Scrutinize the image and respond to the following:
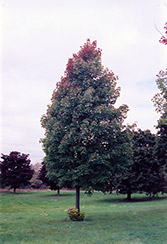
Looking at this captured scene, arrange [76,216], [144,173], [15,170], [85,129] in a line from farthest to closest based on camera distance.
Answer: [15,170] < [144,173] < [76,216] < [85,129]

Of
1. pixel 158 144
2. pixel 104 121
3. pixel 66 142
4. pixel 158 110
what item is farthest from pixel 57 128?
pixel 158 144

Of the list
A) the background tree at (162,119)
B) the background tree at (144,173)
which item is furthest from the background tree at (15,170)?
the background tree at (162,119)

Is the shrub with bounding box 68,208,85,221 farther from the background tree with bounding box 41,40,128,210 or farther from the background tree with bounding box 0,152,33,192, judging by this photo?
the background tree with bounding box 0,152,33,192

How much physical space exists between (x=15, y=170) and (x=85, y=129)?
41.7m

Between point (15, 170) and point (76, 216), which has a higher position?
point (15, 170)

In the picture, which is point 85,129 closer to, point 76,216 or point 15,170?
point 76,216

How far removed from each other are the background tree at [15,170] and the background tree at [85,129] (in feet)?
124

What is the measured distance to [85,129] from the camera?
15492mm

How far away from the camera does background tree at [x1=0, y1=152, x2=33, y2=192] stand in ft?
173

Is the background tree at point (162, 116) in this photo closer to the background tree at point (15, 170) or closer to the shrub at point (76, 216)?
the shrub at point (76, 216)

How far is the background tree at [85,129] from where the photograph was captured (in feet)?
51.7

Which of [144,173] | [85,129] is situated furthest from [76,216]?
[144,173]

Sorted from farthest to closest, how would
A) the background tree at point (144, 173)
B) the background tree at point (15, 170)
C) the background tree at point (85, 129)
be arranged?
the background tree at point (15, 170) < the background tree at point (144, 173) < the background tree at point (85, 129)

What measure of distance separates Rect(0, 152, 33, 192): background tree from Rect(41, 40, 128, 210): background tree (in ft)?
124
